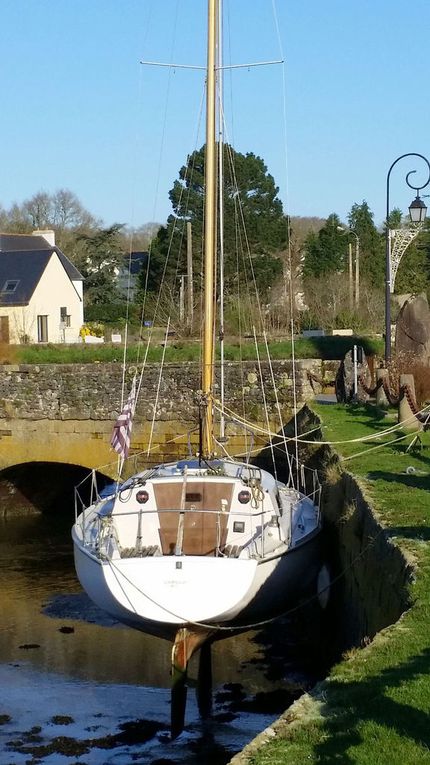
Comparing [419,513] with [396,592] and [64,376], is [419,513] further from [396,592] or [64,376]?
[64,376]

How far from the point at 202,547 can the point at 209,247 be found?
207 inches

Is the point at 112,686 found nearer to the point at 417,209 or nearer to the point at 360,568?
the point at 360,568

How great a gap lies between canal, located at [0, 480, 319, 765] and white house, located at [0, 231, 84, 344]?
2134cm

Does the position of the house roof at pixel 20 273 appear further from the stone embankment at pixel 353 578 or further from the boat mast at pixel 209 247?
the stone embankment at pixel 353 578

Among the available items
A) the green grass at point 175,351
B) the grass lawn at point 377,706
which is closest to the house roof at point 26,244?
the green grass at point 175,351

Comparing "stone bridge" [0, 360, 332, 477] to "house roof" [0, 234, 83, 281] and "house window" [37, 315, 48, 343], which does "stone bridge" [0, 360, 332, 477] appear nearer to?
"house window" [37, 315, 48, 343]

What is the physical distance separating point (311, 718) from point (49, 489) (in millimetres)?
23650

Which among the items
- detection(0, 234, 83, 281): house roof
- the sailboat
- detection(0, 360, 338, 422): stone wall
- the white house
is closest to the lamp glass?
the sailboat

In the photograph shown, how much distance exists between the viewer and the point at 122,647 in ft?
51.7

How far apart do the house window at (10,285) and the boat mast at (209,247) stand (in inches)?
986

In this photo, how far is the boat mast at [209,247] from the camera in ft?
52.9

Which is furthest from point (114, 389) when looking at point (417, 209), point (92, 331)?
point (92, 331)

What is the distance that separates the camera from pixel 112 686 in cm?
1392

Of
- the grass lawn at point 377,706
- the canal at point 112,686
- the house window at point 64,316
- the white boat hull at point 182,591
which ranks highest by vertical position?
the house window at point 64,316
